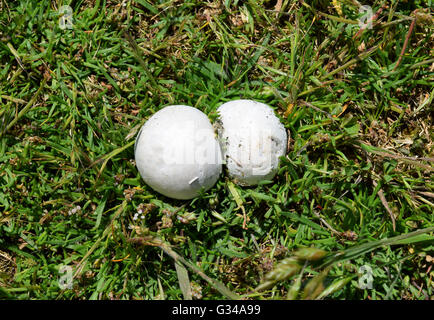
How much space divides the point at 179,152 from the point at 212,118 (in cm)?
41

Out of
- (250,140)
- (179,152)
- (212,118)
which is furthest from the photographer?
(212,118)

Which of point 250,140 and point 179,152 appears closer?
point 179,152

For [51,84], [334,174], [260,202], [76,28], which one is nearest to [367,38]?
[334,174]

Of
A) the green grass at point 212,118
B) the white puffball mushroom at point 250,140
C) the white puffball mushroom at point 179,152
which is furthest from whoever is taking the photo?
the green grass at point 212,118

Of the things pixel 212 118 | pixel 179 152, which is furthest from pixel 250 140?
pixel 179 152

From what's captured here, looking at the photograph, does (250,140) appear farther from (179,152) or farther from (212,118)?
(179,152)

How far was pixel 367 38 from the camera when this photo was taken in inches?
111

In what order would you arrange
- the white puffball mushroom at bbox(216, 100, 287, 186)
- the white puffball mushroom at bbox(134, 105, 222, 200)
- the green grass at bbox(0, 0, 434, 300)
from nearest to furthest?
1. the white puffball mushroom at bbox(134, 105, 222, 200)
2. the white puffball mushroom at bbox(216, 100, 287, 186)
3. the green grass at bbox(0, 0, 434, 300)

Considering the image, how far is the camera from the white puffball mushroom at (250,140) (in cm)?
242

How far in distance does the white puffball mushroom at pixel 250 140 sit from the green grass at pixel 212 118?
0.12 metres

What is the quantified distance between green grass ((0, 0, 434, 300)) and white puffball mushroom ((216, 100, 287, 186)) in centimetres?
12

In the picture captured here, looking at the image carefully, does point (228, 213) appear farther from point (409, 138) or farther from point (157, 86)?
point (409, 138)

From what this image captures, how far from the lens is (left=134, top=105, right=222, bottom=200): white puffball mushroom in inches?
90.0

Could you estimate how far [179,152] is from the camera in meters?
2.28
